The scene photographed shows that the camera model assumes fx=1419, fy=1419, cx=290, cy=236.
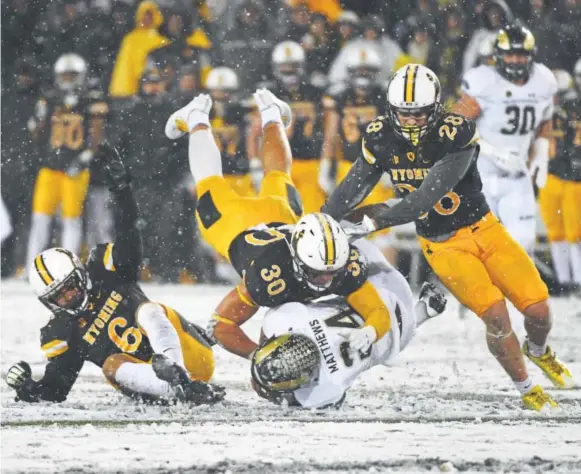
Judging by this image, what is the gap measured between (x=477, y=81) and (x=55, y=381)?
3348 mm

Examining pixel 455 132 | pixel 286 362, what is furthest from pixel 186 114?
pixel 286 362

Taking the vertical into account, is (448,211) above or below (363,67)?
below

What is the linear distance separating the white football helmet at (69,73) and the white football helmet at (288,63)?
1.57 meters

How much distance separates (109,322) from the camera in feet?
20.0

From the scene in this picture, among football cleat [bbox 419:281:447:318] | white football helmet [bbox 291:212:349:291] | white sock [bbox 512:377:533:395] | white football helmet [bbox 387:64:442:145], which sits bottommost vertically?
white sock [bbox 512:377:533:395]

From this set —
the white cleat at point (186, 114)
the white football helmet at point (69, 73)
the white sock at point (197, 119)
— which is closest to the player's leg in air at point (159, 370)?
the white sock at point (197, 119)

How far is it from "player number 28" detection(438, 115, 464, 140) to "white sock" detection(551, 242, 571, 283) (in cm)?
430

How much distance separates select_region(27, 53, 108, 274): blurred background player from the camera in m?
10.8

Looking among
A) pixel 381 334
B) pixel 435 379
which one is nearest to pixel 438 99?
pixel 381 334

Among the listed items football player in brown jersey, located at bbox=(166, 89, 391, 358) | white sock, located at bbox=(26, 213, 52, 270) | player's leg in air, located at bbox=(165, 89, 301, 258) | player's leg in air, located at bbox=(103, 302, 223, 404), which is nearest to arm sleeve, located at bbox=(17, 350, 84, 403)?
player's leg in air, located at bbox=(103, 302, 223, 404)

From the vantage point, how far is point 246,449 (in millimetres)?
5047

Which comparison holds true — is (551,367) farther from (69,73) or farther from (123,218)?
(69,73)

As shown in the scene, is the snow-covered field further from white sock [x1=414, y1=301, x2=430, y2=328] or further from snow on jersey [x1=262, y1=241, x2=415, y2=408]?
white sock [x1=414, y1=301, x2=430, y2=328]

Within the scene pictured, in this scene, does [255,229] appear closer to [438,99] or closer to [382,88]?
[438,99]
